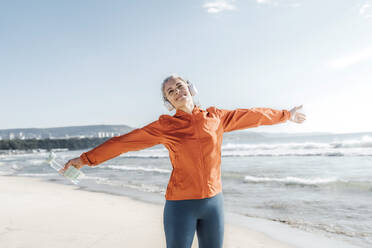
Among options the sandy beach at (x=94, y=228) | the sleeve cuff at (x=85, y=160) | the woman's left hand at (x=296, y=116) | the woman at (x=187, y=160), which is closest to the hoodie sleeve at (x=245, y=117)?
the woman at (x=187, y=160)

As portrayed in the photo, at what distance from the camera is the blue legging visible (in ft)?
5.78

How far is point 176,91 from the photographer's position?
197 cm

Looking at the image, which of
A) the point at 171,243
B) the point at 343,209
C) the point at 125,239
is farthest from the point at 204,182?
the point at 343,209

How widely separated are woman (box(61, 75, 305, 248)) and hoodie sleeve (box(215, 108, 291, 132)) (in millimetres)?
36

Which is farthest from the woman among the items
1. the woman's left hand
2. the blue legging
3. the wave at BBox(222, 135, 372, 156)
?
the wave at BBox(222, 135, 372, 156)

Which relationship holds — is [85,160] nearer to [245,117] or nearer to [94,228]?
[245,117]

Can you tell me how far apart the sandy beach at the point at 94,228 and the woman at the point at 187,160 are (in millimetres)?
2161

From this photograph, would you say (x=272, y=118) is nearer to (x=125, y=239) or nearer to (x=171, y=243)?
(x=171, y=243)

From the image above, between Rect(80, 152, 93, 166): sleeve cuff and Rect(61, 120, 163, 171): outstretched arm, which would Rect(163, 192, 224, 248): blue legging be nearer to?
Rect(61, 120, 163, 171): outstretched arm

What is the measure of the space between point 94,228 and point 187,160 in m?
3.59

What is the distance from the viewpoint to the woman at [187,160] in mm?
1768

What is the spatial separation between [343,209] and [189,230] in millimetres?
5007

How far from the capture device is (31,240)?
13.1ft

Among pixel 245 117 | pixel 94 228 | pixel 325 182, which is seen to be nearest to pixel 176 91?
pixel 245 117
